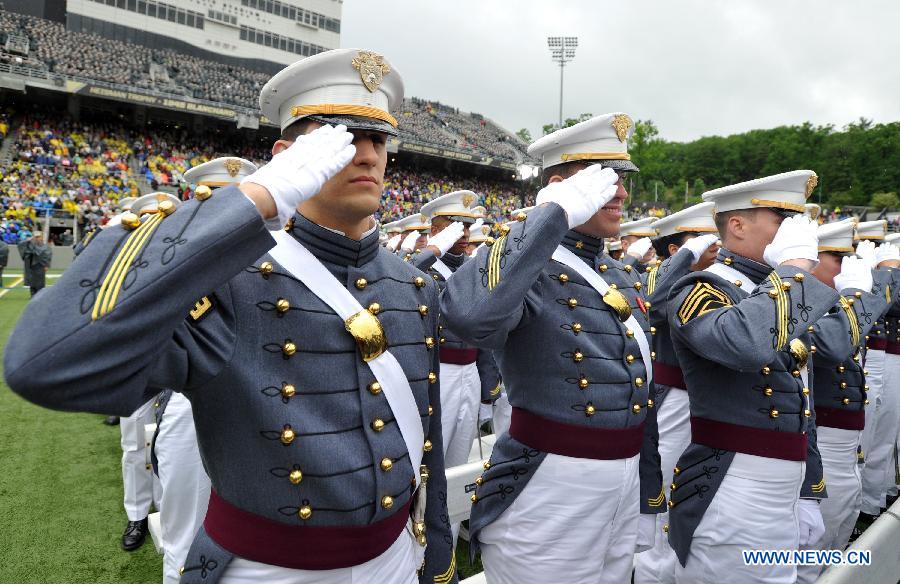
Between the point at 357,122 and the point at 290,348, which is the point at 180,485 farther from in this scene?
the point at 357,122

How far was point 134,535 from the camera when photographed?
405 cm

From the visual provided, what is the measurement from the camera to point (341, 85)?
1751 mm

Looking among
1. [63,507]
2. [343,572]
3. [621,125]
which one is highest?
[621,125]

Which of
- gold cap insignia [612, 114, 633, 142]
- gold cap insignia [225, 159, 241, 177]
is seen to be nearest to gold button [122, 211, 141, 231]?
gold cap insignia [612, 114, 633, 142]

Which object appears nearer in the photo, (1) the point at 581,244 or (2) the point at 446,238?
(1) the point at 581,244

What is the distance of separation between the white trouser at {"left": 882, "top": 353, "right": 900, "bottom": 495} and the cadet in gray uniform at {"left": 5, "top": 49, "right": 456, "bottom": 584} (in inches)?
232

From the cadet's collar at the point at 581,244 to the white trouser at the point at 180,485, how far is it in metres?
2.27

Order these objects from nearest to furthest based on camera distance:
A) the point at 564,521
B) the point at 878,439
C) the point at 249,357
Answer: the point at 249,357, the point at 564,521, the point at 878,439

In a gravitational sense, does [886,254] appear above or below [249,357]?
above

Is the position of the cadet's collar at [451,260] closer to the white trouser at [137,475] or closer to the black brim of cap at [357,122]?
the white trouser at [137,475]

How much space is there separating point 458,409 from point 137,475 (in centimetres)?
256

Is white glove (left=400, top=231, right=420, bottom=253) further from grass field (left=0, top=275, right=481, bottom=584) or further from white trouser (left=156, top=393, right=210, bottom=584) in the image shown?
white trouser (left=156, top=393, right=210, bottom=584)

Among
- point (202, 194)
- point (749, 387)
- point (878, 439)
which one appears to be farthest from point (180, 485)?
point (878, 439)

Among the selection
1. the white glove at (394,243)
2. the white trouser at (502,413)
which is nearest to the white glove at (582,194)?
the white trouser at (502,413)
